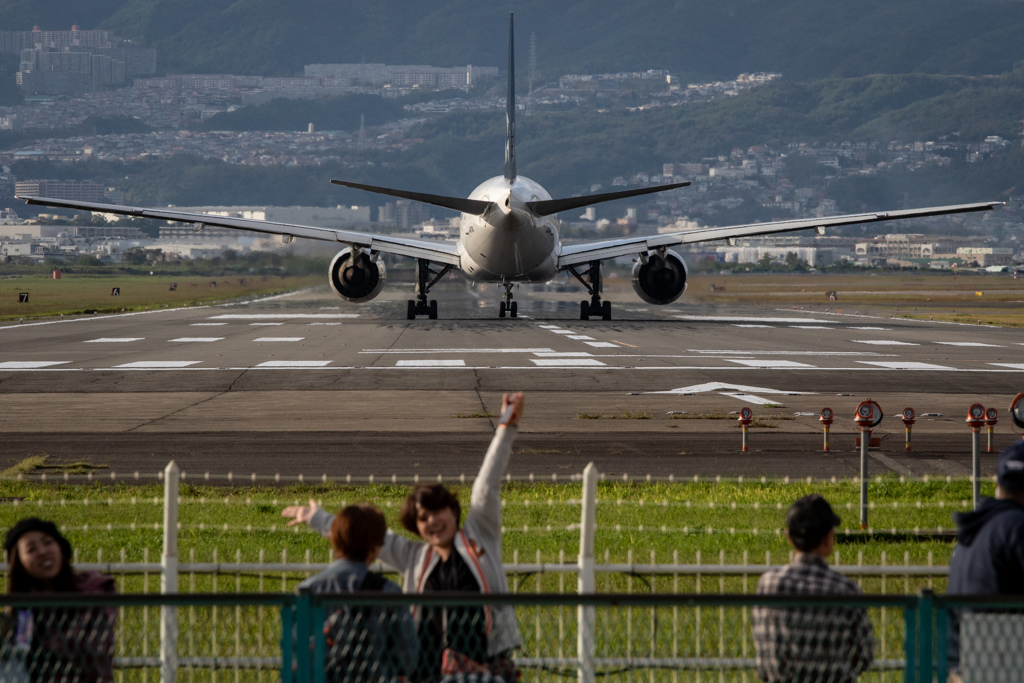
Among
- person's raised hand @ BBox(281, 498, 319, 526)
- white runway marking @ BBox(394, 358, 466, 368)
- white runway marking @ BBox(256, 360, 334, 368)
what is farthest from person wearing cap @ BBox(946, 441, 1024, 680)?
white runway marking @ BBox(256, 360, 334, 368)

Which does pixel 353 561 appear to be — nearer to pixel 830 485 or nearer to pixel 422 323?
pixel 830 485

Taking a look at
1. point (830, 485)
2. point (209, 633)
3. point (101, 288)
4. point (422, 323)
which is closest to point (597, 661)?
point (209, 633)

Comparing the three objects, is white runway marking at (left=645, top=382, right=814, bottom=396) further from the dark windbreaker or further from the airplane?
the dark windbreaker

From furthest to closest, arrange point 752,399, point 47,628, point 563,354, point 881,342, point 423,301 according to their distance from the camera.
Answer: point 423,301 → point 881,342 → point 563,354 → point 752,399 → point 47,628

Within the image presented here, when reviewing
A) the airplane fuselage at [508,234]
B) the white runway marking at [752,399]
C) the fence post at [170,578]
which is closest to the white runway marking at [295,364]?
the airplane fuselage at [508,234]

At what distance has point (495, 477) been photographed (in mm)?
7004

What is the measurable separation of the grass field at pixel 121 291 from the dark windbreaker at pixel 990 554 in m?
59.2

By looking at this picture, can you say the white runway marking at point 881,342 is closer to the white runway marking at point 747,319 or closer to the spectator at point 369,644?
the white runway marking at point 747,319

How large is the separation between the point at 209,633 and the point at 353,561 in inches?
113

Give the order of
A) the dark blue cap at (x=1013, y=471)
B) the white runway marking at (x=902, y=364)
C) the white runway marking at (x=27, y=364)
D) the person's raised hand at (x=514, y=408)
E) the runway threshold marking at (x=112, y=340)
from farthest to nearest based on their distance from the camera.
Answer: the runway threshold marking at (x=112, y=340)
the white runway marking at (x=27, y=364)
the white runway marking at (x=902, y=364)
the person's raised hand at (x=514, y=408)
the dark blue cap at (x=1013, y=471)

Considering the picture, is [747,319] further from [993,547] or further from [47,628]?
[47,628]

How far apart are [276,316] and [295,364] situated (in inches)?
1132

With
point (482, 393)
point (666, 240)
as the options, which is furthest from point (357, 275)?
point (482, 393)

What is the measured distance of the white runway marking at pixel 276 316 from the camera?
5866cm
